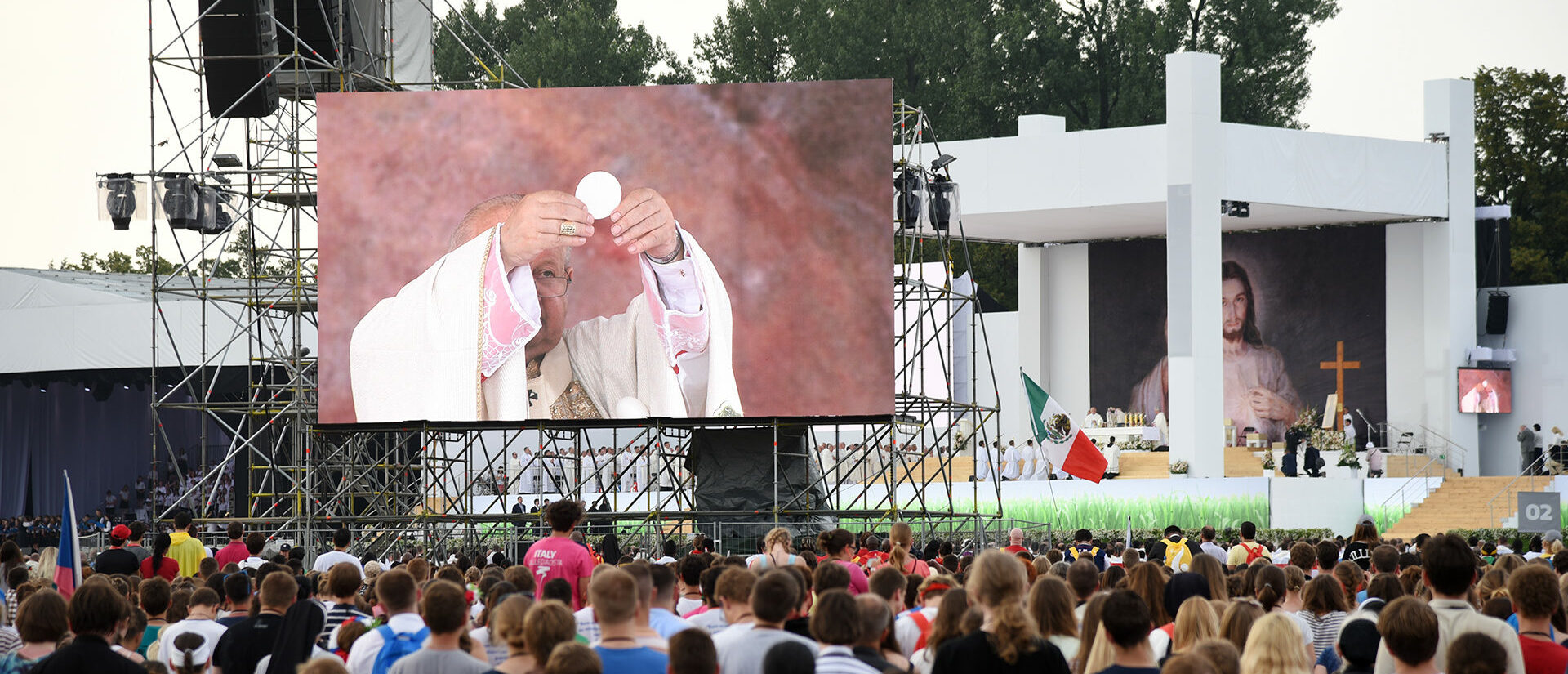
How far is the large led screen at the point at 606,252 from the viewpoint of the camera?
23.0 meters

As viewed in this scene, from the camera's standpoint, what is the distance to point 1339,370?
1545 inches

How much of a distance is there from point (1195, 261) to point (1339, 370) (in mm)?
6603

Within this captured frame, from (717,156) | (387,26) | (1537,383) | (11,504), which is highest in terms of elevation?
(387,26)

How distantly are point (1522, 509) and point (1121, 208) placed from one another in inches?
676

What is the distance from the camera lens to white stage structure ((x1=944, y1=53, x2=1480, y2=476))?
1364 inches

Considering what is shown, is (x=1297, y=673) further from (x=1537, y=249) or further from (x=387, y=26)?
(x=1537, y=249)

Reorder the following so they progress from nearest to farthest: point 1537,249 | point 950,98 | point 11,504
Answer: point 11,504
point 1537,249
point 950,98

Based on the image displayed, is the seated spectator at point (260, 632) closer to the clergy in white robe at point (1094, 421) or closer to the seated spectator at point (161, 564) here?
the seated spectator at point (161, 564)

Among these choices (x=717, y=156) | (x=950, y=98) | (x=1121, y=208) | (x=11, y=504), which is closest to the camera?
(x=717, y=156)

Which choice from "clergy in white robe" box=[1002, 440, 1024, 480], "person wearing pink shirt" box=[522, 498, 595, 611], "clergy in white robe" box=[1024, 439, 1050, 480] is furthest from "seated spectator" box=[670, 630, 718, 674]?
"clergy in white robe" box=[1002, 440, 1024, 480]

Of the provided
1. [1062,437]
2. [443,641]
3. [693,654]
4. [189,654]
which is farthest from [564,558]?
[1062,437]

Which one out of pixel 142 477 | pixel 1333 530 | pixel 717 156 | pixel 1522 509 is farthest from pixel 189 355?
pixel 1522 509

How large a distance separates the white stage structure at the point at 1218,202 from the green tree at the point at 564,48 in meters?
22.3

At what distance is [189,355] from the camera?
37062 millimetres
